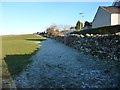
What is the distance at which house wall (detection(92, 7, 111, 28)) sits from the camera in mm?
45531

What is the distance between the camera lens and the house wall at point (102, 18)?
45531mm

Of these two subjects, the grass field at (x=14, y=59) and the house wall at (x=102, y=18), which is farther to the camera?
the house wall at (x=102, y=18)

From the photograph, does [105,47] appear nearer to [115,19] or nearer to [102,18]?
[115,19]

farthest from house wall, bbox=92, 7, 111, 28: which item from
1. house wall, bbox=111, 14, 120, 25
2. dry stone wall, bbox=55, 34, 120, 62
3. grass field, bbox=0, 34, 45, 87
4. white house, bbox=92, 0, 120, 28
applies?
dry stone wall, bbox=55, 34, 120, 62

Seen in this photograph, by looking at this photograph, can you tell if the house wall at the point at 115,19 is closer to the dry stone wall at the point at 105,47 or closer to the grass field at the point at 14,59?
the grass field at the point at 14,59

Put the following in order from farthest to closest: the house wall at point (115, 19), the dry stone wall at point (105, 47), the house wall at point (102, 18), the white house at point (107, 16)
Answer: the house wall at point (102, 18), the white house at point (107, 16), the house wall at point (115, 19), the dry stone wall at point (105, 47)

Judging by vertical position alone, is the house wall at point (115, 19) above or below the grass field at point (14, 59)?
above

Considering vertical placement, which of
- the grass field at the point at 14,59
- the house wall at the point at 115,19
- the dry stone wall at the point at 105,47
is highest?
the house wall at the point at 115,19

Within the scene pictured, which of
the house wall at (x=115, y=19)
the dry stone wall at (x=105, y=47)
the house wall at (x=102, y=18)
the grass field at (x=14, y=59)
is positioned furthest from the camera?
the house wall at (x=102, y=18)

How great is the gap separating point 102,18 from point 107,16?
83.0 inches

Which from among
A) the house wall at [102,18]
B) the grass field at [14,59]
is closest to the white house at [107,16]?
the house wall at [102,18]

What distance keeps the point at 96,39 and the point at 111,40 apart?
3332 mm

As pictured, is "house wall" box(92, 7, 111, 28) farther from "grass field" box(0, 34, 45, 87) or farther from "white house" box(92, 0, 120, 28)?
"grass field" box(0, 34, 45, 87)

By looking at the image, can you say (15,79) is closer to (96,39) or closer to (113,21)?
(96,39)
